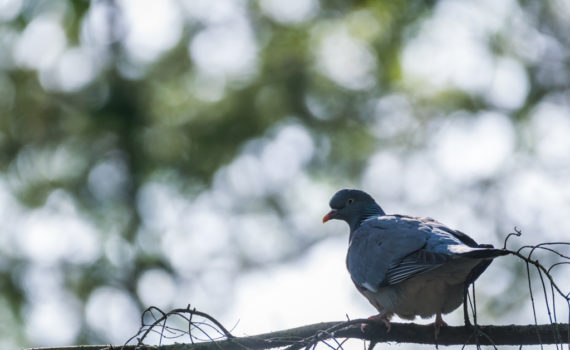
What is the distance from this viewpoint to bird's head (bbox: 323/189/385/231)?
5.98 m

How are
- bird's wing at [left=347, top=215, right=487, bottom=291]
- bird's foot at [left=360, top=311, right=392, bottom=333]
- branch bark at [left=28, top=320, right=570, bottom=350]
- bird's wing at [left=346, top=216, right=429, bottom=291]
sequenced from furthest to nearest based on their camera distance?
bird's wing at [left=346, top=216, right=429, bottom=291], bird's wing at [left=347, top=215, right=487, bottom=291], bird's foot at [left=360, top=311, right=392, bottom=333], branch bark at [left=28, top=320, right=570, bottom=350]

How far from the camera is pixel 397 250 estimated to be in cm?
468

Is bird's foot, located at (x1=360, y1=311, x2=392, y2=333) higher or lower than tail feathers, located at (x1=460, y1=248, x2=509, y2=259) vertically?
lower

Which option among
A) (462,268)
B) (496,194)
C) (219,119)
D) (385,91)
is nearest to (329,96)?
(385,91)

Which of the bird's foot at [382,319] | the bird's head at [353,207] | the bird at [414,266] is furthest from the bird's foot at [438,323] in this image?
the bird's head at [353,207]

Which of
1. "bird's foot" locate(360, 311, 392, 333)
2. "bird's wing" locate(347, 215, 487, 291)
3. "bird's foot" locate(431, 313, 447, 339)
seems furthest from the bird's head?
"bird's foot" locate(431, 313, 447, 339)

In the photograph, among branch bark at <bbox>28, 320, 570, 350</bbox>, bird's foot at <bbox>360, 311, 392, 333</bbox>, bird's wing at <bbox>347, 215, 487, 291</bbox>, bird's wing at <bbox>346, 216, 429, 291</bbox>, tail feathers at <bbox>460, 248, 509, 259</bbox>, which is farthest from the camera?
bird's wing at <bbox>346, 216, 429, 291</bbox>

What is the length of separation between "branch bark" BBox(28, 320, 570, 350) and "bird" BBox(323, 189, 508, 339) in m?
0.10

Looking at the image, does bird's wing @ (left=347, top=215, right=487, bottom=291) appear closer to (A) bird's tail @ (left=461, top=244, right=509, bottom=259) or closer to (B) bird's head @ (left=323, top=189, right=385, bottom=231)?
(A) bird's tail @ (left=461, top=244, right=509, bottom=259)

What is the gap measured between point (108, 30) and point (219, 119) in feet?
6.87

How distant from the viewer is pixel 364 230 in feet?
17.6

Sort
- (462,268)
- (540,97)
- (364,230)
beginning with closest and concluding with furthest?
(462,268) < (364,230) < (540,97)

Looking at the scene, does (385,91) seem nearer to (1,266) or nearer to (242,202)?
(242,202)

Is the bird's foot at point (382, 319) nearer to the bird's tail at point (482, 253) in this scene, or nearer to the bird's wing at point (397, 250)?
the bird's wing at point (397, 250)
